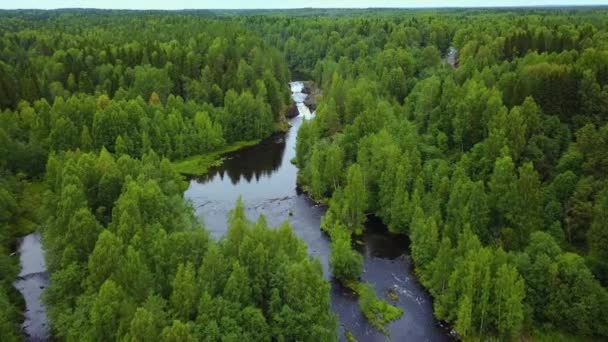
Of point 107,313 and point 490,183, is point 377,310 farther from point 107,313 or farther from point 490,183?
point 107,313

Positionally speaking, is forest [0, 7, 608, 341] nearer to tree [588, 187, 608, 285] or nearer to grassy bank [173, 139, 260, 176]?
tree [588, 187, 608, 285]

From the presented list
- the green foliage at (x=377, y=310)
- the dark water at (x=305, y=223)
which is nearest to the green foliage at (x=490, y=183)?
the dark water at (x=305, y=223)

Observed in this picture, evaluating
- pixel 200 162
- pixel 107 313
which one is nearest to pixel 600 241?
pixel 107 313

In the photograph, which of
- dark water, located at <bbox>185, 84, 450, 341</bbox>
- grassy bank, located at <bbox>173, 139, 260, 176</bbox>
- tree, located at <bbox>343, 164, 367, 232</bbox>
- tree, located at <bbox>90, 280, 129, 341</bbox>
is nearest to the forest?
tree, located at <bbox>90, 280, 129, 341</bbox>

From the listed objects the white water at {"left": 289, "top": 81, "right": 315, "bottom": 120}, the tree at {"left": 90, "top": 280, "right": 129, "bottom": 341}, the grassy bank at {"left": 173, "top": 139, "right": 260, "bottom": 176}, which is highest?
the tree at {"left": 90, "top": 280, "right": 129, "bottom": 341}

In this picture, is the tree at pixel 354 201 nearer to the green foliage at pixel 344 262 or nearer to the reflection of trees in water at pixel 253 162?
the green foliage at pixel 344 262
